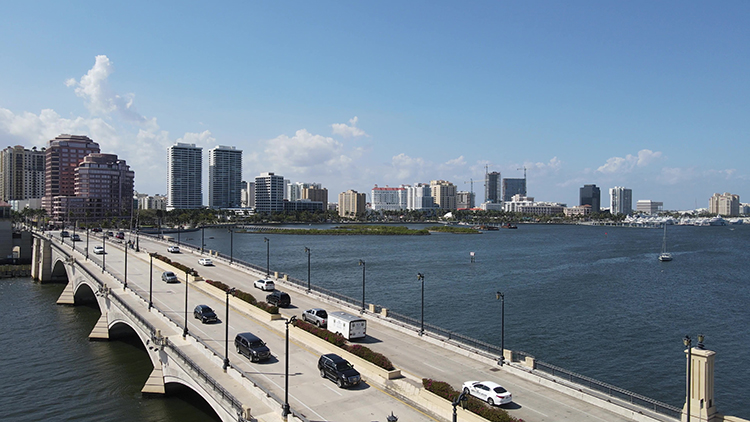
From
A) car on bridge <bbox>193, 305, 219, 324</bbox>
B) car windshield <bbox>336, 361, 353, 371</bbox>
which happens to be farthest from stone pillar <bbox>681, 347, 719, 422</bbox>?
car on bridge <bbox>193, 305, 219, 324</bbox>

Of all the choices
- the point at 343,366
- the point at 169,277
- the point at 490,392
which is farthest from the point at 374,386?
the point at 169,277

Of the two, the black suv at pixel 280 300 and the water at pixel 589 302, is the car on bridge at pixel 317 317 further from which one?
the water at pixel 589 302

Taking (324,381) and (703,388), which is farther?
(324,381)

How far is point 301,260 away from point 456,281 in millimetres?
40167

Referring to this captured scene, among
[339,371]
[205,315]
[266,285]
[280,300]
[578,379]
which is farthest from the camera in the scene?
[266,285]

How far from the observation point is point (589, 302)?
63438 mm

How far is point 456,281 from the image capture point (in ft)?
261

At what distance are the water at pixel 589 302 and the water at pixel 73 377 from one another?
28102 mm

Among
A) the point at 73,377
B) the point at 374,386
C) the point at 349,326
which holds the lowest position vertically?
the point at 73,377

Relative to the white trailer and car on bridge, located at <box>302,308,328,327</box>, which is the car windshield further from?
car on bridge, located at <box>302,308,328,327</box>

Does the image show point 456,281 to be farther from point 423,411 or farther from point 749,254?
point 749,254

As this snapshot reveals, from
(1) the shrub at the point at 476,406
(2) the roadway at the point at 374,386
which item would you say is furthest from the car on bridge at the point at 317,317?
(1) the shrub at the point at 476,406

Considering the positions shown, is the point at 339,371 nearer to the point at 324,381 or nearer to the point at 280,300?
the point at 324,381

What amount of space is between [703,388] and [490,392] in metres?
8.87
